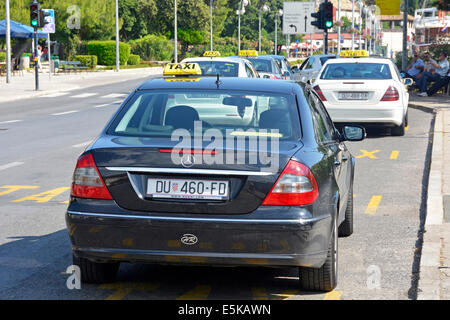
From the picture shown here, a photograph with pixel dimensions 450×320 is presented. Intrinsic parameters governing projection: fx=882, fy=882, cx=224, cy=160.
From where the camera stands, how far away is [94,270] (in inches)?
233

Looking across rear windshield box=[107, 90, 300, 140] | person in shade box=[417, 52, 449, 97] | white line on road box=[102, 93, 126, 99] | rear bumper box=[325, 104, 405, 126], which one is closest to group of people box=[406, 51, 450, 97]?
person in shade box=[417, 52, 449, 97]

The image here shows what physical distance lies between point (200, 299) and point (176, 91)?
A: 1487 mm

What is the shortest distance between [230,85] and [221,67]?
41.6 feet

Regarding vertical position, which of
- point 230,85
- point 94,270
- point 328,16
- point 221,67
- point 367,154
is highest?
point 328,16

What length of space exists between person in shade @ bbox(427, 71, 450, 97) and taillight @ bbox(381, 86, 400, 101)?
1341 cm

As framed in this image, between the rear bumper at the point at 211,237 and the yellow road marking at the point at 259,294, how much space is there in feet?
1.63

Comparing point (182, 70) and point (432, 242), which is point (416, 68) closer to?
point (432, 242)

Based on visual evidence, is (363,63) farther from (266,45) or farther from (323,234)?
(266,45)

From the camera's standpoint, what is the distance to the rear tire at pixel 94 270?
591 cm

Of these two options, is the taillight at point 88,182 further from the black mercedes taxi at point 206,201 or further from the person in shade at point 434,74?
the person in shade at point 434,74

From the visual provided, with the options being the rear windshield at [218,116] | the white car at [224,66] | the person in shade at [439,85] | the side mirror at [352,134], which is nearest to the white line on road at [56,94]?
the person in shade at [439,85]

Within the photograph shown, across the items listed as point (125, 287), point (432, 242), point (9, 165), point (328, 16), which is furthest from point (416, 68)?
point (125, 287)

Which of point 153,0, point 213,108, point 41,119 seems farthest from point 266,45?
point 213,108

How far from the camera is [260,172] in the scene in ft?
17.2
